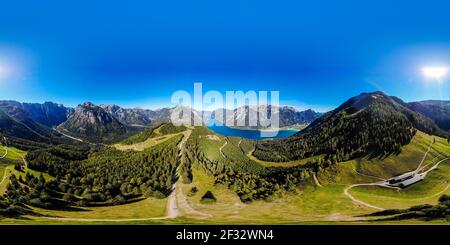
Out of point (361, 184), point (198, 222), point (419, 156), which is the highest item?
point (419, 156)

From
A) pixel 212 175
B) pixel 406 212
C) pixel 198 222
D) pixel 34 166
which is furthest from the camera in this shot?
pixel 212 175

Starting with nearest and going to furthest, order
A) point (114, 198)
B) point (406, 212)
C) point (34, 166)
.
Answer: point (406, 212) < point (114, 198) < point (34, 166)

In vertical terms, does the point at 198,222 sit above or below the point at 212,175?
below
